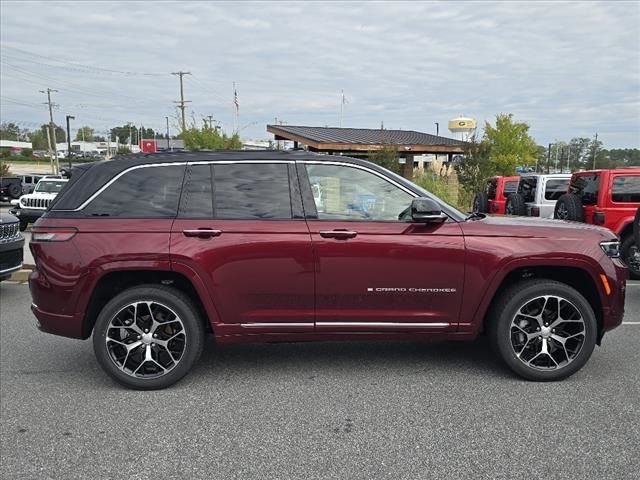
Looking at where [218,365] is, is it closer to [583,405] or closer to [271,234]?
[271,234]

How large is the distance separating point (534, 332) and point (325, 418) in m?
1.82

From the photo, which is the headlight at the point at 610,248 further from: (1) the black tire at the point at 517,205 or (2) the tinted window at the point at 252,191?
(1) the black tire at the point at 517,205

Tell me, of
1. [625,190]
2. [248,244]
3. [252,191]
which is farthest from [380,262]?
[625,190]

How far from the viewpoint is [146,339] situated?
405cm

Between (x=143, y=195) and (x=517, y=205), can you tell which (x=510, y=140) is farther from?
(x=143, y=195)

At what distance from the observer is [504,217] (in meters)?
4.56

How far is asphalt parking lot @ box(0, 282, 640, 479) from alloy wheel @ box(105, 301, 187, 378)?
7.8 inches

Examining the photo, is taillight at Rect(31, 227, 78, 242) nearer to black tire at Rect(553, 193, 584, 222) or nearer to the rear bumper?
the rear bumper

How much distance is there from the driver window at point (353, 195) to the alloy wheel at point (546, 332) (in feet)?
4.26

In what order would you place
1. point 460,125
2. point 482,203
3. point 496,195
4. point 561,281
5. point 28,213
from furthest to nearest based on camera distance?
point 460,125
point 28,213
point 482,203
point 496,195
point 561,281

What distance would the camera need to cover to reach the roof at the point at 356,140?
2070 centimetres

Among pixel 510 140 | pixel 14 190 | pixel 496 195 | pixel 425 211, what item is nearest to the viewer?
pixel 425 211

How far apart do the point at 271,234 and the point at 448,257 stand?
1.36 metres

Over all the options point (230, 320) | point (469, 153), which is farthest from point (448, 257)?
point (469, 153)
